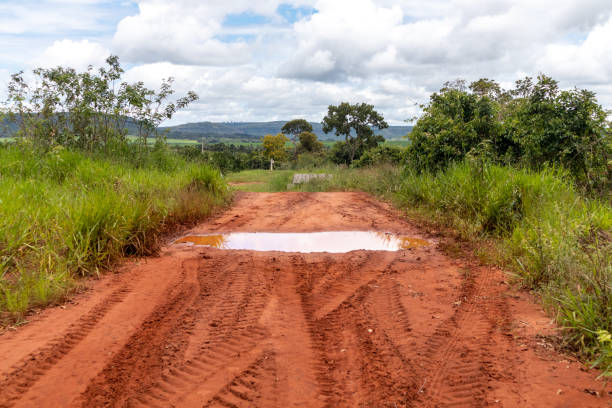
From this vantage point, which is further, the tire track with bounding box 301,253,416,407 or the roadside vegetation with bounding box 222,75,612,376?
the roadside vegetation with bounding box 222,75,612,376

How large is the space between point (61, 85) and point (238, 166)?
28.8 m

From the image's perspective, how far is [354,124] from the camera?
40.7 meters

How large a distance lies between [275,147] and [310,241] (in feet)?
160

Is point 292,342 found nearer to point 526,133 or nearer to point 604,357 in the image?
point 604,357

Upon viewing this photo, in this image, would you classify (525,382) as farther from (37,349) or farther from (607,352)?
(37,349)

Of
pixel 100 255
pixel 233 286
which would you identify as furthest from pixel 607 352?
pixel 100 255

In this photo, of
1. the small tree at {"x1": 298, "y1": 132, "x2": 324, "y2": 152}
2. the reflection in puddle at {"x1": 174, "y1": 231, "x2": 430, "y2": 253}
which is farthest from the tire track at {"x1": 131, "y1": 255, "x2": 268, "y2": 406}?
the small tree at {"x1": 298, "y1": 132, "x2": 324, "y2": 152}

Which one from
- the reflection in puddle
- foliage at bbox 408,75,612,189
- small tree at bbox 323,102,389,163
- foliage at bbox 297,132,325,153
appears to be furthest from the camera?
foliage at bbox 297,132,325,153

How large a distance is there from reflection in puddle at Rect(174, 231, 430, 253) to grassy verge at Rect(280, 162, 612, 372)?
1.11m

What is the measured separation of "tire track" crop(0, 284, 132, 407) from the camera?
2.85 metres

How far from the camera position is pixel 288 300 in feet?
14.7

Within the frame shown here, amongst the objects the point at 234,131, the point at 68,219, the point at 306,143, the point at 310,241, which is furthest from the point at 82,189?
the point at 234,131

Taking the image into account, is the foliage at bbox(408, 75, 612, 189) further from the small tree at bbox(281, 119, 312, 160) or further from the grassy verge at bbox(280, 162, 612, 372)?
the small tree at bbox(281, 119, 312, 160)

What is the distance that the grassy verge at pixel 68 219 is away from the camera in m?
4.46
